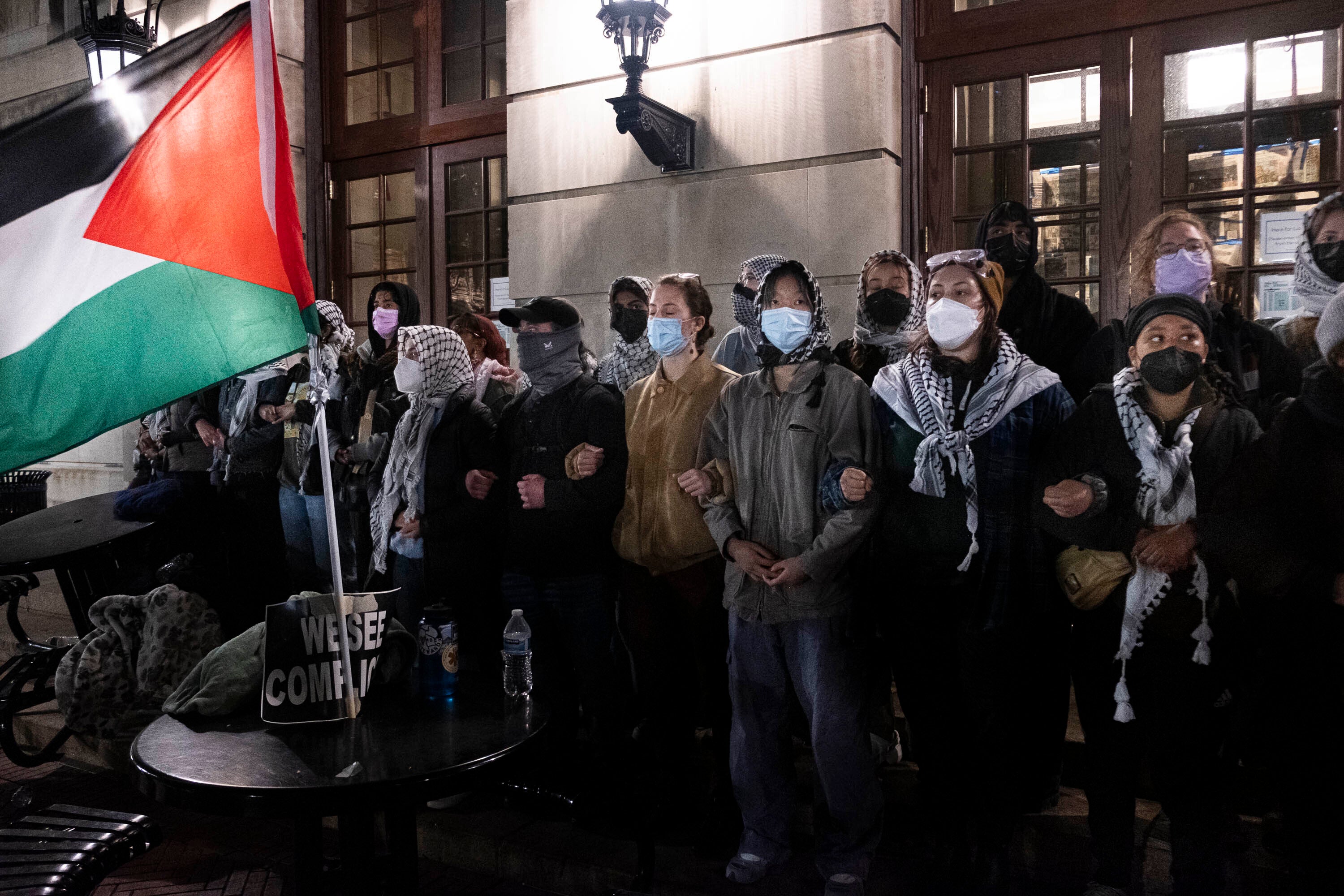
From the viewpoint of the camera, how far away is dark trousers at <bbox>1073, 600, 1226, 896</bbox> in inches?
106

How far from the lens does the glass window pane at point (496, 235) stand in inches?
269

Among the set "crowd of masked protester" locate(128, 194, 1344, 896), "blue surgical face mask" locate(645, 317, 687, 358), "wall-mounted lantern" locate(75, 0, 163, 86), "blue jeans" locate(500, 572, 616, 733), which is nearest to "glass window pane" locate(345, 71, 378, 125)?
"wall-mounted lantern" locate(75, 0, 163, 86)

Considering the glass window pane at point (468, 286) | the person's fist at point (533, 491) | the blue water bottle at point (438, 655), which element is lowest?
the blue water bottle at point (438, 655)

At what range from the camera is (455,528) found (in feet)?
13.0

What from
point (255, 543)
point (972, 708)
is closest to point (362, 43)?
point (255, 543)

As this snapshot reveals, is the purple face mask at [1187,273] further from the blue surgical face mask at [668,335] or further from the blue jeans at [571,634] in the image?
the blue jeans at [571,634]

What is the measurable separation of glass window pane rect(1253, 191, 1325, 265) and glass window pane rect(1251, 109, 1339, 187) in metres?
0.07

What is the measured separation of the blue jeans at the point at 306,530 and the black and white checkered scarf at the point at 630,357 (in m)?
1.75

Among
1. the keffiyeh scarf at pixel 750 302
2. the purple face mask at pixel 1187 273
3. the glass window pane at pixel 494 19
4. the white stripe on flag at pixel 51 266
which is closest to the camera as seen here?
the white stripe on flag at pixel 51 266

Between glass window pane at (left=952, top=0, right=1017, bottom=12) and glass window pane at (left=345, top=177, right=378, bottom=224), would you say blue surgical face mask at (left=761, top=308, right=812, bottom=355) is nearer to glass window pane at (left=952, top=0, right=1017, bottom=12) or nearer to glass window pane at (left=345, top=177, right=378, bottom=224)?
glass window pane at (left=952, top=0, right=1017, bottom=12)

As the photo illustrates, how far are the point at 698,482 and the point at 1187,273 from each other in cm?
176

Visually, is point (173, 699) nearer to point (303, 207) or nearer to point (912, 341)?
point (912, 341)

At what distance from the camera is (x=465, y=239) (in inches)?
276

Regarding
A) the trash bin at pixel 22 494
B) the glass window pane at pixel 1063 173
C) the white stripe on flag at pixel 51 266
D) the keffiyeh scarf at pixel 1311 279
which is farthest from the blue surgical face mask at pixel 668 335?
the trash bin at pixel 22 494
